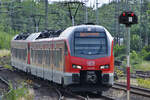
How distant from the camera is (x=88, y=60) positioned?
16906mm

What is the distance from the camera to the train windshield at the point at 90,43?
675 inches

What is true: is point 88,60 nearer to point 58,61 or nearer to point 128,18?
point 58,61

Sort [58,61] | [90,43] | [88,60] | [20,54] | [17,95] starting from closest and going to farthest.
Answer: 1. [17,95]
2. [88,60]
3. [90,43]
4. [58,61]
5. [20,54]

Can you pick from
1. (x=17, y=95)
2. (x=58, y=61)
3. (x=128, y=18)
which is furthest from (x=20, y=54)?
(x=128, y=18)

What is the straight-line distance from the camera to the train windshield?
1714cm

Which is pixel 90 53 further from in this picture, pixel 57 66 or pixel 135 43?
pixel 135 43

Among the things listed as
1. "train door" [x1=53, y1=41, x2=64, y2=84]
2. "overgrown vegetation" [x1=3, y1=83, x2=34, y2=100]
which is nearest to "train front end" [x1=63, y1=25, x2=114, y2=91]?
"train door" [x1=53, y1=41, x2=64, y2=84]

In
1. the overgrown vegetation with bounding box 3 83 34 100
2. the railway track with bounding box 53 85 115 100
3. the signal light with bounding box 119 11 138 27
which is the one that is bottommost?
the railway track with bounding box 53 85 115 100

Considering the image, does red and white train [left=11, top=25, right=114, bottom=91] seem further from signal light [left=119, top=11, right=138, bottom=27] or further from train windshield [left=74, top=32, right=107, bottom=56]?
signal light [left=119, top=11, right=138, bottom=27]

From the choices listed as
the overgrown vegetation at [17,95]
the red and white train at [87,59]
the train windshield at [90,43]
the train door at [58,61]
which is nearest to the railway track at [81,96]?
the red and white train at [87,59]

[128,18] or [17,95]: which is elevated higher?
[128,18]

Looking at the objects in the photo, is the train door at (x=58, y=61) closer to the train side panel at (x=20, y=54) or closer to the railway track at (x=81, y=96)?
the railway track at (x=81, y=96)

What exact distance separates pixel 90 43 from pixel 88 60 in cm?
78

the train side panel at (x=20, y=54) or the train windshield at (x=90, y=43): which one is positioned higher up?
the train windshield at (x=90, y=43)
